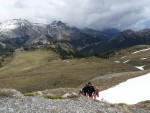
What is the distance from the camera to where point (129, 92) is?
60.5 metres

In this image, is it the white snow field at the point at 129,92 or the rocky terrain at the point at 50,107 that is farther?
the white snow field at the point at 129,92

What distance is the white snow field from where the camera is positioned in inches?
2172

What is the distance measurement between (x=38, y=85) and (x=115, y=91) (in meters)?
58.2

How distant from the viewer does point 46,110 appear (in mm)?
27609

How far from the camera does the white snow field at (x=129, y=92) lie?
55.2m

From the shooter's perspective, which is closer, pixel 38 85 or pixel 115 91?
pixel 115 91

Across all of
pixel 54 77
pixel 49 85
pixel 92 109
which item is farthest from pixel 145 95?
pixel 54 77

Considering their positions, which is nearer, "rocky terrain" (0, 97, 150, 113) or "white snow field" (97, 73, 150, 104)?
"rocky terrain" (0, 97, 150, 113)

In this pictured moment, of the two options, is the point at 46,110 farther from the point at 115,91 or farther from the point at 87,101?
the point at 115,91

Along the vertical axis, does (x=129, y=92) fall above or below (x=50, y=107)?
below

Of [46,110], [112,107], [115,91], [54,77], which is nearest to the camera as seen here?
[46,110]

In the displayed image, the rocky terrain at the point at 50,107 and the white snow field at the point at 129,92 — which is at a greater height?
the rocky terrain at the point at 50,107

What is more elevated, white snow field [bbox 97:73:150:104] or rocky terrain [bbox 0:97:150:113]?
rocky terrain [bbox 0:97:150:113]

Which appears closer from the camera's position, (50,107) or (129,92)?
(50,107)
